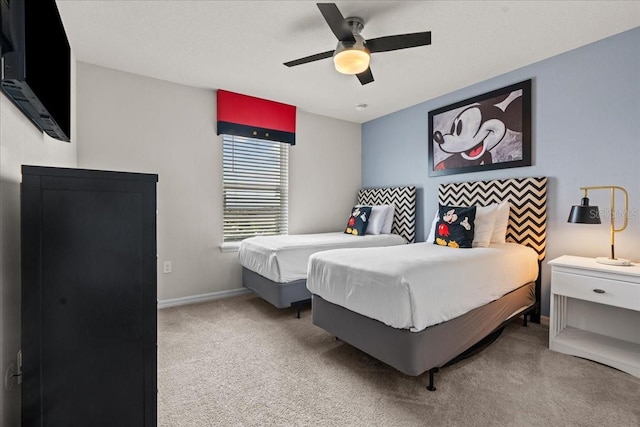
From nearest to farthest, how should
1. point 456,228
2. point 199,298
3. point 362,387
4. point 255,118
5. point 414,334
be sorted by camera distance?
point 414,334 < point 362,387 < point 456,228 < point 199,298 < point 255,118

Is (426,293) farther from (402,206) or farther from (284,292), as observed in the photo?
(402,206)

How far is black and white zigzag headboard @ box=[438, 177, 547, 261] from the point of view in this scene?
2762 millimetres

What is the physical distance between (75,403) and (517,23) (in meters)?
3.28

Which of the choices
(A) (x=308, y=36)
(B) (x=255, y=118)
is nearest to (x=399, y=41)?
(A) (x=308, y=36)

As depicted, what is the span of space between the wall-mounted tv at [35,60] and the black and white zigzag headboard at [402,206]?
3.54 m

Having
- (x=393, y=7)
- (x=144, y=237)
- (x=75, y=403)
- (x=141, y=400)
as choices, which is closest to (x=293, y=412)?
(x=141, y=400)

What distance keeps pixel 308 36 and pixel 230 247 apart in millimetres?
2413

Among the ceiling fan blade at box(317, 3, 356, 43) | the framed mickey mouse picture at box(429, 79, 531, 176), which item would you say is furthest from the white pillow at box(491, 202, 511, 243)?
the ceiling fan blade at box(317, 3, 356, 43)

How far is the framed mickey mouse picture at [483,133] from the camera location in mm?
2906

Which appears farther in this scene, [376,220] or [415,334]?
[376,220]

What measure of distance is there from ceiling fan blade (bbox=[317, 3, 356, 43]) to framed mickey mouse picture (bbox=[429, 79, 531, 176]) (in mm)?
1928

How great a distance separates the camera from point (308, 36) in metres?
2.36

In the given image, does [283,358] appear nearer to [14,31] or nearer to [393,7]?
[14,31]

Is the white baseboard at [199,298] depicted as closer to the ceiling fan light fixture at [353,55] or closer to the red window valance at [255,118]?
the red window valance at [255,118]
